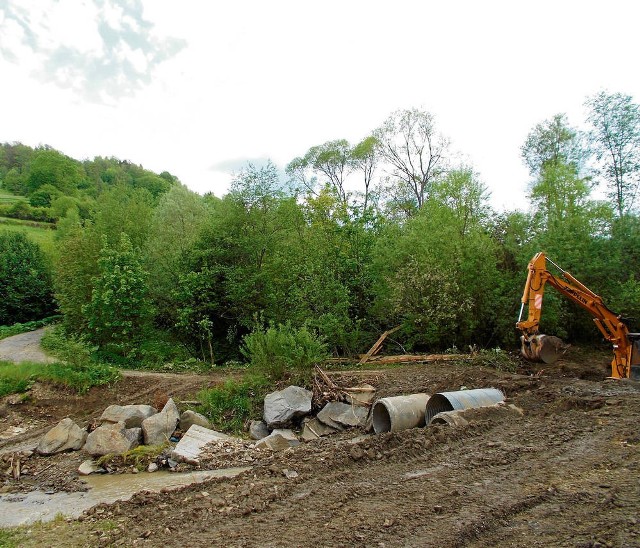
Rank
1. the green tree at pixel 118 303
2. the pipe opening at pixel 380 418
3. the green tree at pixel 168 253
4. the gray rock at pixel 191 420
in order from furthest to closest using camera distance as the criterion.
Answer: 1. the green tree at pixel 168 253
2. the green tree at pixel 118 303
3. the gray rock at pixel 191 420
4. the pipe opening at pixel 380 418

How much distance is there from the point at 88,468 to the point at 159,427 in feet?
5.67

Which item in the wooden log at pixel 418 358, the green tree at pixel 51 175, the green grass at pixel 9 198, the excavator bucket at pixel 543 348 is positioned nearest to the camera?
the excavator bucket at pixel 543 348

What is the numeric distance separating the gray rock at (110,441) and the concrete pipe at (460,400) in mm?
6498

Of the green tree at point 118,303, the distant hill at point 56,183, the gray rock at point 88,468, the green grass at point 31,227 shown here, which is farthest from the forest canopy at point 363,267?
the distant hill at point 56,183

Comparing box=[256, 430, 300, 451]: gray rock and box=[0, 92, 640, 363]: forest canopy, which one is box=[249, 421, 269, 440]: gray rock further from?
box=[0, 92, 640, 363]: forest canopy

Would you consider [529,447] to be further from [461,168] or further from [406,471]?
[461,168]

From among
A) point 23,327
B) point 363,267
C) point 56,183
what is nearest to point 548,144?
point 363,267

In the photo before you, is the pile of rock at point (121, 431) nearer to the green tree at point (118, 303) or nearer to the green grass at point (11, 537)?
the green grass at point (11, 537)

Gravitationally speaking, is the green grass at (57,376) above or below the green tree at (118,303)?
below

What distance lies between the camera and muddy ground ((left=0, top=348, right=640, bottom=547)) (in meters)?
4.75

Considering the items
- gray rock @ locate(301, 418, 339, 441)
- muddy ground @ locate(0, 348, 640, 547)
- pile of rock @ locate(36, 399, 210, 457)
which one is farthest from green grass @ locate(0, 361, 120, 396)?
gray rock @ locate(301, 418, 339, 441)

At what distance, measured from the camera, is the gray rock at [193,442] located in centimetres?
973

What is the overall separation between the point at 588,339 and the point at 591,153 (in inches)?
365

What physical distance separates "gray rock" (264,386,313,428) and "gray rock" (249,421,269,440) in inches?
7.2
